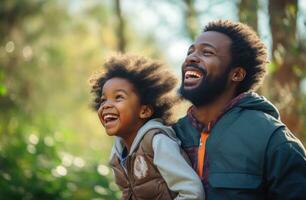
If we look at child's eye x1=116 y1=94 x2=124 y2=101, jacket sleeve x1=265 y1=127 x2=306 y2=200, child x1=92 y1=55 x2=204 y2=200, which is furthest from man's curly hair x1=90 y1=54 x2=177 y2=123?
jacket sleeve x1=265 y1=127 x2=306 y2=200

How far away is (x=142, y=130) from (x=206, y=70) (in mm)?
523

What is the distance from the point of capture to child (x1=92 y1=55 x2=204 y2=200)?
12.2 ft

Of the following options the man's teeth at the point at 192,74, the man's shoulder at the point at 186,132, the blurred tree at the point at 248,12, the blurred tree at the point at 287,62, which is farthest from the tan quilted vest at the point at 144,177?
the blurred tree at the point at 248,12

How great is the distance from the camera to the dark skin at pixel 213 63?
3.79m

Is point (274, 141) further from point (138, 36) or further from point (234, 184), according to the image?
point (138, 36)

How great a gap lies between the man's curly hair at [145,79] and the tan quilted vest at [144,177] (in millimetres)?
302

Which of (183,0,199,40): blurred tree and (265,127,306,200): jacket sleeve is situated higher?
(183,0,199,40): blurred tree

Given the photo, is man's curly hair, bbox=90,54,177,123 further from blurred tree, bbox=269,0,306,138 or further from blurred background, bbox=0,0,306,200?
blurred tree, bbox=269,0,306,138

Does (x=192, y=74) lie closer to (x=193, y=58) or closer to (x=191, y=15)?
(x=193, y=58)

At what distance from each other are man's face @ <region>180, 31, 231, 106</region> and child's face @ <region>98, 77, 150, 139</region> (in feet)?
1.21

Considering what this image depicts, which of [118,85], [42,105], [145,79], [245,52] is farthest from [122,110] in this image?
[42,105]

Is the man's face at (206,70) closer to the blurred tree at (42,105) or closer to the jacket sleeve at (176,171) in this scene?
the jacket sleeve at (176,171)

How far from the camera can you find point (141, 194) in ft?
12.7

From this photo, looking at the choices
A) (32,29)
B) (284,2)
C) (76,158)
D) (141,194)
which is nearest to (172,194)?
(141,194)
